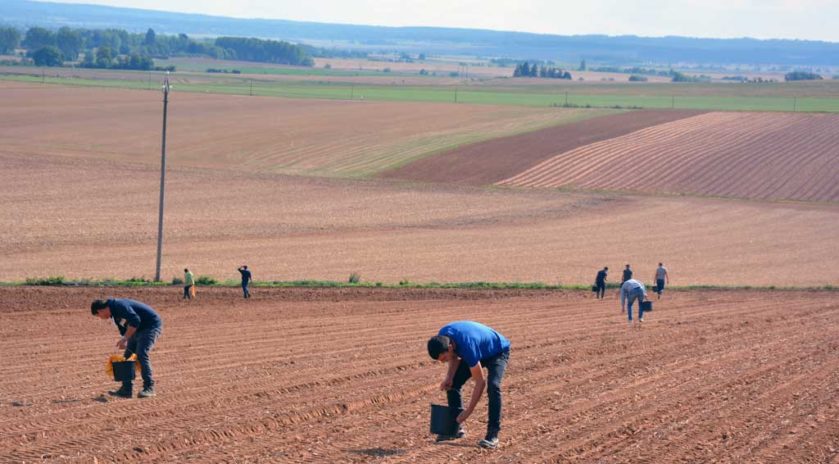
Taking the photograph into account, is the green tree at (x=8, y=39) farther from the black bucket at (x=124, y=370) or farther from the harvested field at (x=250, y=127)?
the black bucket at (x=124, y=370)

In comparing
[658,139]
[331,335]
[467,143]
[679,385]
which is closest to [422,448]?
[679,385]

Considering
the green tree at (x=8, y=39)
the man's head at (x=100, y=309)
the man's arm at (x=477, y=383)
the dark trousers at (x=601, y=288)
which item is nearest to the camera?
the man's arm at (x=477, y=383)

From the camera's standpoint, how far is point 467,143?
244 feet

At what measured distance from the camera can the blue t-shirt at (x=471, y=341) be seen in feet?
36.1

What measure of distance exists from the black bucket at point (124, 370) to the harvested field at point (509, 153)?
47448 millimetres

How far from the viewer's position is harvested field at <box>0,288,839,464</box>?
11.6m

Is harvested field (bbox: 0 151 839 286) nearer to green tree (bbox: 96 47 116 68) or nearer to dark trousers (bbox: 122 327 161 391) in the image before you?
dark trousers (bbox: 122 327 161 391)

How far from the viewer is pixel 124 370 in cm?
1362

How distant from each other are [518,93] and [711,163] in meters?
66.1

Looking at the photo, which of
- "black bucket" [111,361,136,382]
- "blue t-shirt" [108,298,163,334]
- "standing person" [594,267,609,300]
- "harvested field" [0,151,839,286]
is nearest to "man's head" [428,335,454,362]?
"blue t-shirt" [108,298,163,334]

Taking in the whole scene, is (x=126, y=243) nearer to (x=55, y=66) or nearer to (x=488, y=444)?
(x=488, y=444)

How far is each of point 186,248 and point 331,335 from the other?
19.2m

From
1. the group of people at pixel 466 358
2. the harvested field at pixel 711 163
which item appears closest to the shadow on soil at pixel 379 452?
the group of people at pixel 466 358

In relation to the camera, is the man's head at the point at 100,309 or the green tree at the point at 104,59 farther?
the green tree at the point at 104,59
